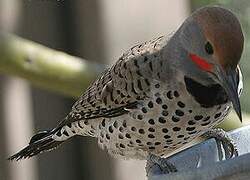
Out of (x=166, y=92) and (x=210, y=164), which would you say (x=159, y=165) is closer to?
(x=166, y=92)

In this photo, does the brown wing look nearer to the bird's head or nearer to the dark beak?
the bird's head

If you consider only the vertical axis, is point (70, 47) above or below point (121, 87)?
above

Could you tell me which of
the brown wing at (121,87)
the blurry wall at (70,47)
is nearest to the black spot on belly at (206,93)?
the brown wing at (121,87)

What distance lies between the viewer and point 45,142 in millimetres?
2611

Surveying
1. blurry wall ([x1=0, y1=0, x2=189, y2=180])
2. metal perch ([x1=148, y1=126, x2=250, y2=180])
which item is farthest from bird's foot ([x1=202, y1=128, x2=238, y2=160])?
blurry wall ([x1=0, y1=0, x2=189, y2=180])

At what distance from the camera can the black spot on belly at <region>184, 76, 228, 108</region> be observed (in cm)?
204

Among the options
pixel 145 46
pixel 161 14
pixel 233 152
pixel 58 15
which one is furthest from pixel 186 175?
pixel 58 15

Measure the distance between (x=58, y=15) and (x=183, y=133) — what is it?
46.4 inches

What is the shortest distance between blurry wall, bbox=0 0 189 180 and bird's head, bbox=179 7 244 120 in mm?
933

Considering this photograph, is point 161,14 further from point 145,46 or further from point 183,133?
point 183,133

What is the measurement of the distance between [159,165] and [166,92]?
0.76ft

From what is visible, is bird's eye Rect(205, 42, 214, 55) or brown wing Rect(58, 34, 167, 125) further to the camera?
brown wing Rect(58, 34, 167, 125)

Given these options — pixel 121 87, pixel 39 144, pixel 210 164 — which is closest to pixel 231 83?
pixel 210 164

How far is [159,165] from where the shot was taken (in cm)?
194
